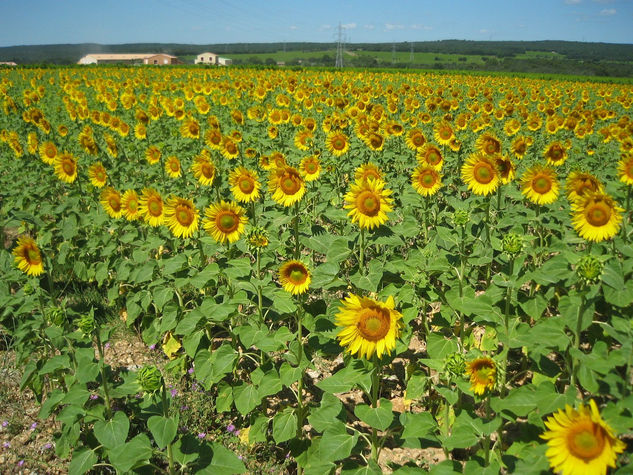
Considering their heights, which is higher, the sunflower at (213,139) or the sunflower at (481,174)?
the sunflower at (213,139)

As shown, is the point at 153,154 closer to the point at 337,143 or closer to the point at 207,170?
the point at 207,170

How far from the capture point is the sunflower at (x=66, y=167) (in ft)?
16.9

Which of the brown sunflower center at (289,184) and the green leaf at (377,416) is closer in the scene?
the green leaf at (377,416)

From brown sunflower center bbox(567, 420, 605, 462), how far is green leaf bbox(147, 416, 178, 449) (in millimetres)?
1809

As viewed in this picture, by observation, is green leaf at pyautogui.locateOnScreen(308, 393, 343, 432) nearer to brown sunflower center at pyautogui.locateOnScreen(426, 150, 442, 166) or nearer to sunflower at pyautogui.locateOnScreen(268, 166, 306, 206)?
sunflower at pyautogui.locateOnScreen(268, 166, 306, 206)

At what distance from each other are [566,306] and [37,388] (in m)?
3.48

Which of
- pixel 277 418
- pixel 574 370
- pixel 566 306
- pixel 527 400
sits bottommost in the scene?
pixel 277 418

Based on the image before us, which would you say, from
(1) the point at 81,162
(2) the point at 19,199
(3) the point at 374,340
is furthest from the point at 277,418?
(1) the point at 81,162

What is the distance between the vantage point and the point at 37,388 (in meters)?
2.96

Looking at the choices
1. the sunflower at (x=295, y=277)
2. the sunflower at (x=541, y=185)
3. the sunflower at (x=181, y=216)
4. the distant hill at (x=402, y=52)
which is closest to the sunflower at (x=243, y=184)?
the sunflower at (x=181, y=216)

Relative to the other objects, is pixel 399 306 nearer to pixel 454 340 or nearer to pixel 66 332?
pixel 454 340

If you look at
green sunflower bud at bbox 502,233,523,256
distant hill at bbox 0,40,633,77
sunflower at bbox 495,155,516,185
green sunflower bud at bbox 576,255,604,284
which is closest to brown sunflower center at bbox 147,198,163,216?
green sunflower bud at bbox 502,233,523,256

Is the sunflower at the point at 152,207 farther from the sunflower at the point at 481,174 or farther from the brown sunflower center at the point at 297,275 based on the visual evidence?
the sunflower at the point at 481,174

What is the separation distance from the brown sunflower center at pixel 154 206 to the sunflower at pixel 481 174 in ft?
9.32
